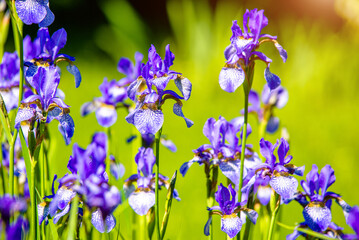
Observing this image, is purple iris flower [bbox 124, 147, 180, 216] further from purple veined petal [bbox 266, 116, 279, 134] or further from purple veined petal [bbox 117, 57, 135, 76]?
purple veined petal [bbox 266, 116, 279, 134]

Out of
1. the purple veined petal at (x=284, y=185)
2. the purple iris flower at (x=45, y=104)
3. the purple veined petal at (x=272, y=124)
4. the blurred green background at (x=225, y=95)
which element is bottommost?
the purple veined petal at (x=284, y=185)

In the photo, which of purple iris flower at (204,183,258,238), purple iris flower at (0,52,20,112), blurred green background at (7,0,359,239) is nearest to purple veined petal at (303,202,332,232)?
purple iris flower at (204,183,258,238)

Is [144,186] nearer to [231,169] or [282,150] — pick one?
[231,169]

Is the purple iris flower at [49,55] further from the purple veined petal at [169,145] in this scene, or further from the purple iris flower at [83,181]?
the purple veined petal at [169,145]

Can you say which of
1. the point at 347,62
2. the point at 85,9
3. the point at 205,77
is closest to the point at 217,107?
the point at 205,77

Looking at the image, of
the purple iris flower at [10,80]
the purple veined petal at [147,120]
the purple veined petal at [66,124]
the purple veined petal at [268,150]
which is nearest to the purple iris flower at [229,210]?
the purple veined petal at [268,150]

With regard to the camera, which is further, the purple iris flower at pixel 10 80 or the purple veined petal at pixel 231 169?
the purple iris flower at pixel 10 80
